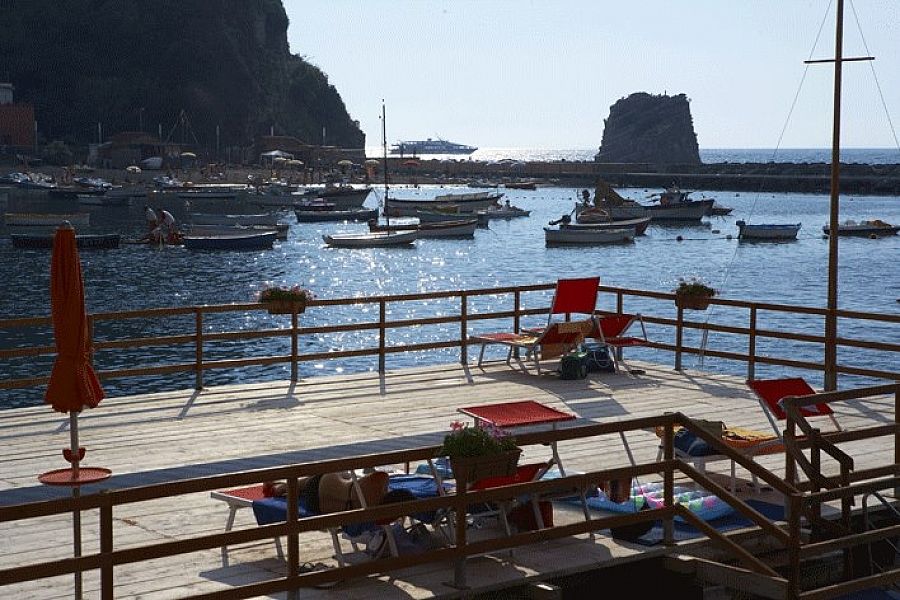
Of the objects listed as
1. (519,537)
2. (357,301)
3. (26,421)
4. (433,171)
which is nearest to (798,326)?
(357,301)

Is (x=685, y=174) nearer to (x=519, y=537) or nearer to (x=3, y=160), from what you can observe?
(x=3, y=160)

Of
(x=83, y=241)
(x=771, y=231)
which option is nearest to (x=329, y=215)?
(x=83, y=241)

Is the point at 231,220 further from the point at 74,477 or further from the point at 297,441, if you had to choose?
the point at 74,477

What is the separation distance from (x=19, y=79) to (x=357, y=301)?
135913 mm

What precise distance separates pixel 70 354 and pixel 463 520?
8.49ft

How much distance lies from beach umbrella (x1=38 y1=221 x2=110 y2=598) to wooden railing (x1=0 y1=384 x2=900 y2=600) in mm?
572

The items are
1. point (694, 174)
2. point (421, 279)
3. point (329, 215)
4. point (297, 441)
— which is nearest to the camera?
point (297, 441)

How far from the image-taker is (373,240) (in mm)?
80250

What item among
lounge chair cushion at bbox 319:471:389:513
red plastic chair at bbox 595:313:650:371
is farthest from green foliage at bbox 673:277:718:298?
lounge chair cushion at bbox 319:471:389:513

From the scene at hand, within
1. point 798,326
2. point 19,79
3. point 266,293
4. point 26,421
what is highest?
point 19,79

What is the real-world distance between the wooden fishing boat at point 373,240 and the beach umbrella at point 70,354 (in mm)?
71407

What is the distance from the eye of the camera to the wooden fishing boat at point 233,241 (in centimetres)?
7275

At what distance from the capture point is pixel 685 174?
161m

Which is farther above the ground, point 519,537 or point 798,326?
point 519,537
